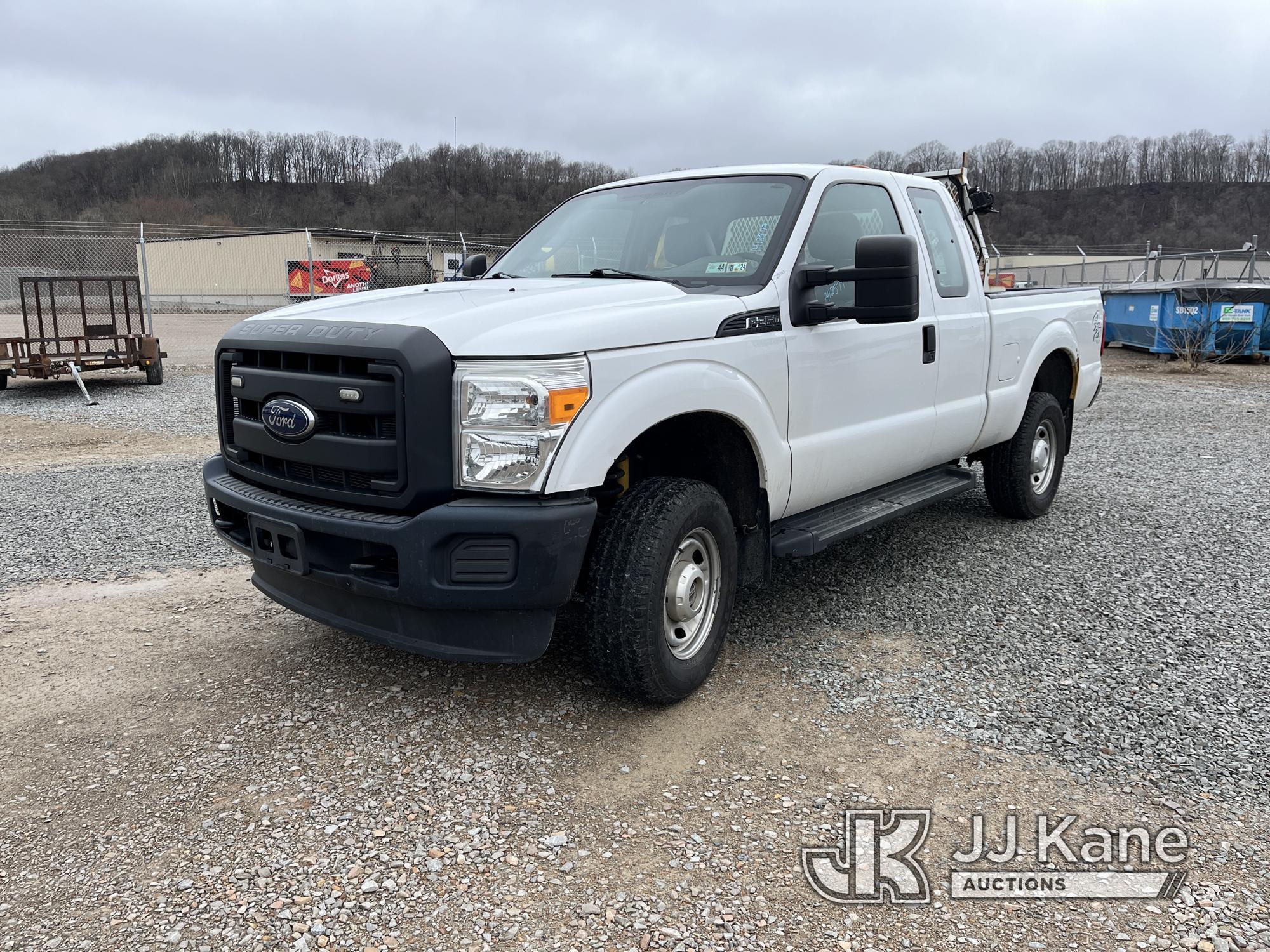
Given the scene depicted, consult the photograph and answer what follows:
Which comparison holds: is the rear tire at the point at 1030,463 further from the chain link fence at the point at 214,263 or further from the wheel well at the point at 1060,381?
the chain link fence at the point at 214,263

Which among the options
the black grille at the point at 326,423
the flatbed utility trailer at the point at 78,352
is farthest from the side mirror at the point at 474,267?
the flatbed utility trailer at the point at 78,352

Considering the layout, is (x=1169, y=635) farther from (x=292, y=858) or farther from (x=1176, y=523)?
(x=292, y=858)

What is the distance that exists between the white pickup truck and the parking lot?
40 cm

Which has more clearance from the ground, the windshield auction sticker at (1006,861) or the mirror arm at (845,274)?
the mirror arm at (845,274)

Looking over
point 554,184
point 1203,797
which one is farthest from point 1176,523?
point 554,184

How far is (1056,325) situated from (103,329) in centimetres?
1345

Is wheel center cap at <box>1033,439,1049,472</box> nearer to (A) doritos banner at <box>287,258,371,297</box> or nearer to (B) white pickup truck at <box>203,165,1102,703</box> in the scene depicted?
(B) white pickup truck at <box>203,165,1102,703</box>

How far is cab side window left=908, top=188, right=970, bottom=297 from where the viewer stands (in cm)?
495

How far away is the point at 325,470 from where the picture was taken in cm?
329

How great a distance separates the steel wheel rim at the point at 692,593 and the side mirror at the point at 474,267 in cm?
227

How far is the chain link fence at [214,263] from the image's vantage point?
3053cm

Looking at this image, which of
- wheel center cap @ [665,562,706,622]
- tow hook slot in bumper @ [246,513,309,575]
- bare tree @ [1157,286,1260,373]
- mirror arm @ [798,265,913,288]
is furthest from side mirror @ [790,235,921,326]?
bare tree @ [1157,286,1260,373]

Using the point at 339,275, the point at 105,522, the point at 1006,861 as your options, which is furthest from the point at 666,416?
the point at 339,275

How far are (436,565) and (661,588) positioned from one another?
0.79 m
